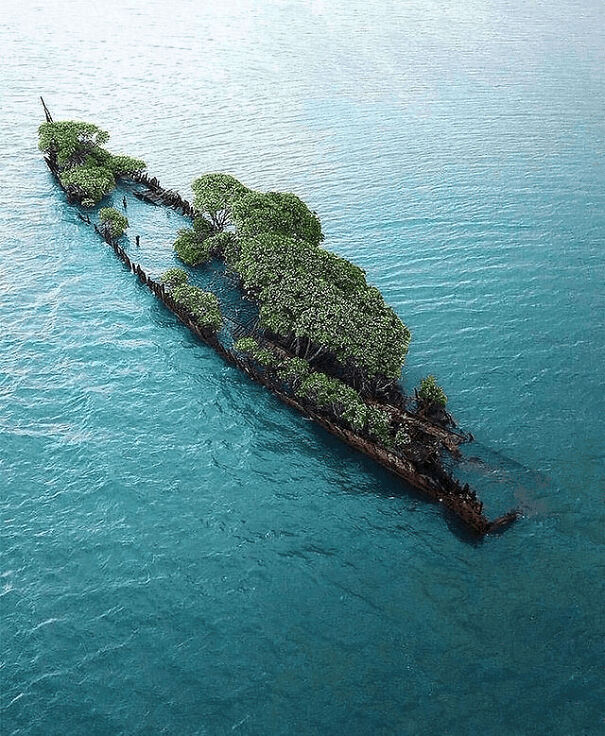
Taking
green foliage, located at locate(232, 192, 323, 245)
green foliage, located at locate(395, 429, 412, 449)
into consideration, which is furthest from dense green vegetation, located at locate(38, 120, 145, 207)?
green foliage, located at locate(395, 429, 412, 449)

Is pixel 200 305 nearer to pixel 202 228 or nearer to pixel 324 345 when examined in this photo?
pixel 324 345

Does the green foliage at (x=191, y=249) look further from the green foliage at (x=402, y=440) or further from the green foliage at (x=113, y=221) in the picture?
the green foliage at (x=402, y=440)

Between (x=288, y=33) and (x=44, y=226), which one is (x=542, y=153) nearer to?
(x=44, y=226)

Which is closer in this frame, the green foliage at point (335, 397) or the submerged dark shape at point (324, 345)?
the submerged dark shape at point (324, 345)

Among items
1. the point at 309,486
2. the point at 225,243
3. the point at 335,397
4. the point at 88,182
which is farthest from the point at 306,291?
the point at 88,182

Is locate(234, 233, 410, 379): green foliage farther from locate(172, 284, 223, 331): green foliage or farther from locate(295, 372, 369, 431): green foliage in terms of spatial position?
locate(172, 284, 223, 331): green foliage

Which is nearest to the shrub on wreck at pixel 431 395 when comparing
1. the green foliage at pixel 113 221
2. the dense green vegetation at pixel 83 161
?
the green foliage at pixel 113 221

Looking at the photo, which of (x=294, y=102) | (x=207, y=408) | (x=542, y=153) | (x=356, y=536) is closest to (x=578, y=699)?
(x=356, y=536)
